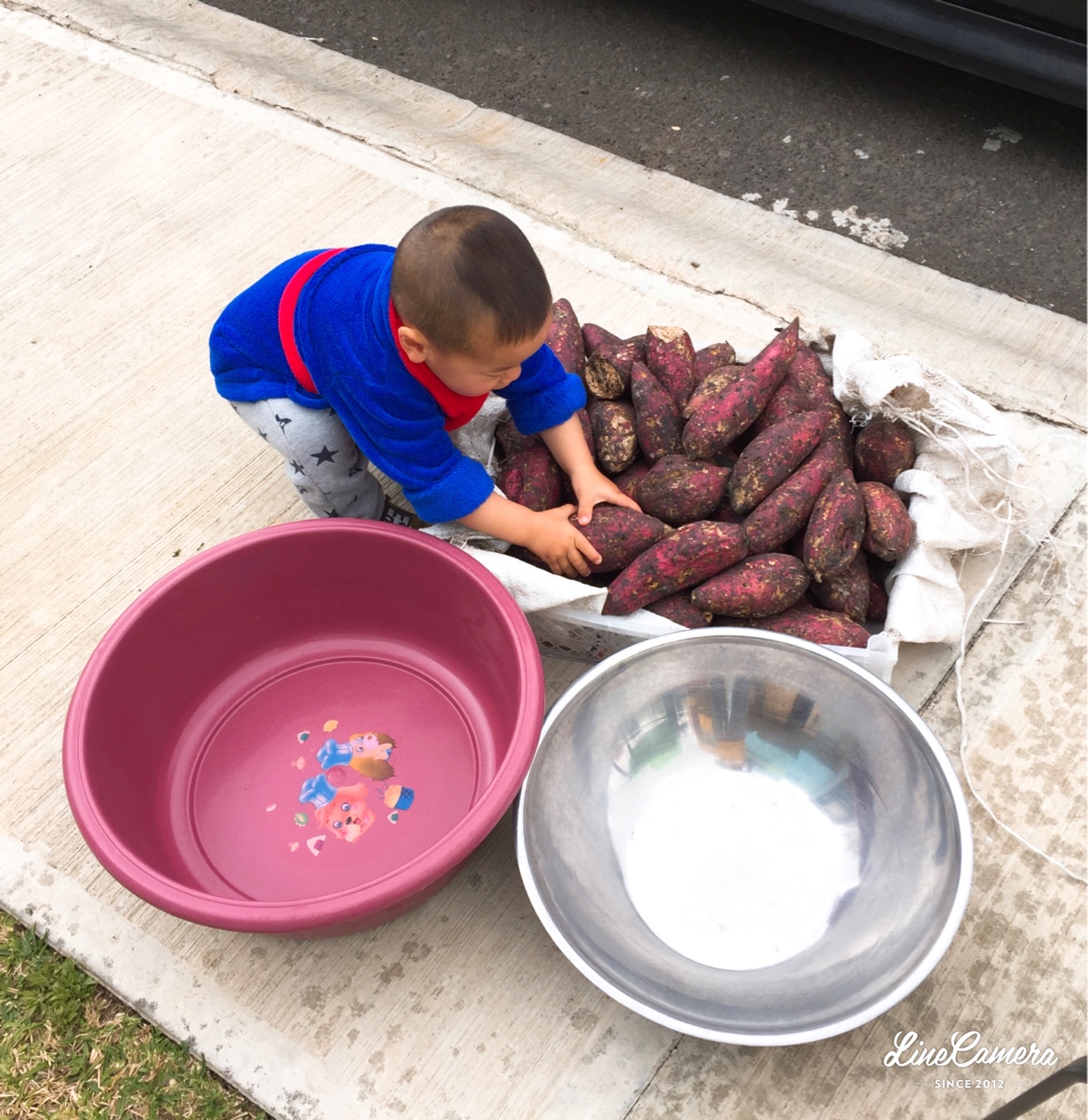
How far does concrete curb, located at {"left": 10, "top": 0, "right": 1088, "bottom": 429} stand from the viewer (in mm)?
2305

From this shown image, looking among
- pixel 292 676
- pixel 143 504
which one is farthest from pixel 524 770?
pixel 143 504

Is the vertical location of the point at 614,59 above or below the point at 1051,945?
above

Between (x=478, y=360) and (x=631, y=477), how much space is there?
1.72 ft

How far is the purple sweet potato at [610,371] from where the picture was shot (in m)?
1.92

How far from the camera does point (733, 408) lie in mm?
1798

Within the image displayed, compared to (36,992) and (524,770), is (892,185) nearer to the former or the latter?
(524,770)

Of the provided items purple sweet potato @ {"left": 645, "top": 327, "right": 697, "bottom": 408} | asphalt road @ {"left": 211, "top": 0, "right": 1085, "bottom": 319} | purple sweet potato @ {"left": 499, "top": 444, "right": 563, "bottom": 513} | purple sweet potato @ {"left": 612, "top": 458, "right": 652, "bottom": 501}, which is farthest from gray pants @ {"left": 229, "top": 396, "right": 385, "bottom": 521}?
asphalt road @ {"left": 211, "top": 0, "right": 1085, "bottom": 319}

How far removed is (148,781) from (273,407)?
2.14 feet

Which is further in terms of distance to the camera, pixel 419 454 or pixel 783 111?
pixel 783 111

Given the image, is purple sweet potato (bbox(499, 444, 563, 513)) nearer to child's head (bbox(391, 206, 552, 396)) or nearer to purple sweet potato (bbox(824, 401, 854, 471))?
child's head (bbox(391, 206, 552, 396))

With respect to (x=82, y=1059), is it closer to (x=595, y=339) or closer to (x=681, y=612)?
(x=681, y=612)

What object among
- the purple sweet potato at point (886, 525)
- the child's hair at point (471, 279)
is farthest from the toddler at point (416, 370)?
the purple sweet potato at point (886, 525)

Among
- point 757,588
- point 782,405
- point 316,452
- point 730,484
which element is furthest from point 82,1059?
point 782,405

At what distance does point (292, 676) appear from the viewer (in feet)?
5.99
